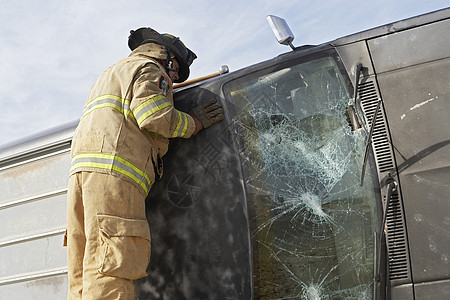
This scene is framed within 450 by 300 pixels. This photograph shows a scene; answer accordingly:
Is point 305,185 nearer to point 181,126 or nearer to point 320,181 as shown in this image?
point 320,181

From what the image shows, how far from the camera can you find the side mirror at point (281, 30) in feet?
10.2

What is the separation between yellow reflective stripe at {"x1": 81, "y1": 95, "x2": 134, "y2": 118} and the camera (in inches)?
117

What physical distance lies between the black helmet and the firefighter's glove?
17.3 inches

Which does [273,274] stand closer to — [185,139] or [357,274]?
[357,274]

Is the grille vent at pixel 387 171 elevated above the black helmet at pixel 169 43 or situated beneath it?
situated beneath

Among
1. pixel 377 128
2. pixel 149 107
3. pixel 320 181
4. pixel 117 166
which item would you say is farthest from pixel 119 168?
pixel 377 128

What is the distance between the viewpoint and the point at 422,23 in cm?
282

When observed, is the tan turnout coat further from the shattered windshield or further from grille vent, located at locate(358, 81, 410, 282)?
grille vent, located at locate(358, 81, 410, 282)

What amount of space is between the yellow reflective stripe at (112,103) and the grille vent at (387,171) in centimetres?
115

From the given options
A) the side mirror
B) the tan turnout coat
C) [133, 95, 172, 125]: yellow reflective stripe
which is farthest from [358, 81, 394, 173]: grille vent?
[133, 95, 172, 125]: yellow reflective stripe

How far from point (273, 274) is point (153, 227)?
66 cm

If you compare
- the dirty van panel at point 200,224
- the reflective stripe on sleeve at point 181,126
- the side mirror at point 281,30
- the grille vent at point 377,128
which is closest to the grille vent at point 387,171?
the grille vent at point 377,128

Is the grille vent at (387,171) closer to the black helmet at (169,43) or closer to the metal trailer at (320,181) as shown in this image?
the metal trailer at (320,181)

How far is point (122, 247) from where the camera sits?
273 cm
